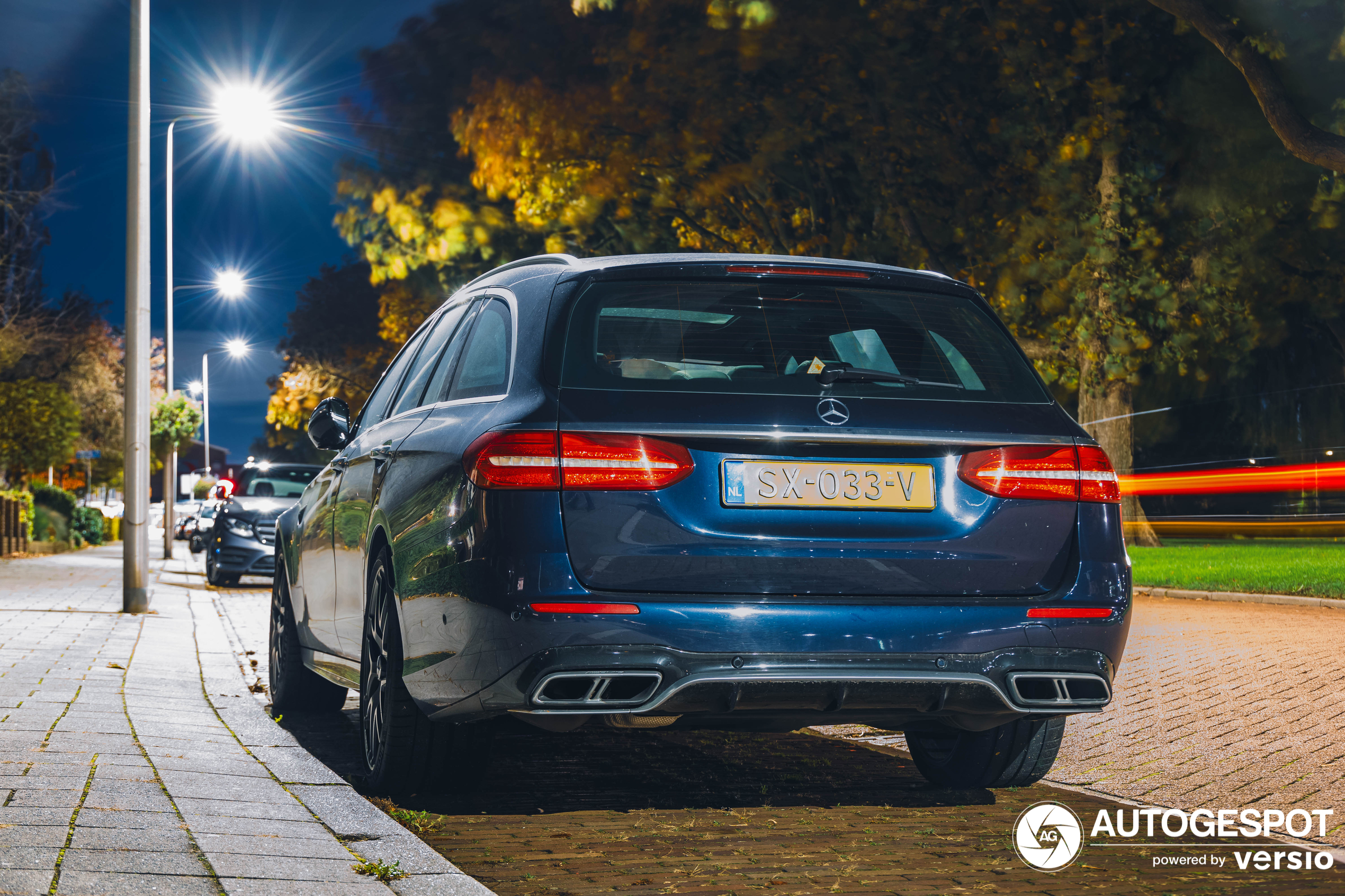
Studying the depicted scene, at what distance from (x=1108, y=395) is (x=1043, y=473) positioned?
66.0ft

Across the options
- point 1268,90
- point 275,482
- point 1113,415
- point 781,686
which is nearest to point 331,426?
point 781,686

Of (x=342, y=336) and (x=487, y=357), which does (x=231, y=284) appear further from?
(x=487, y=357)

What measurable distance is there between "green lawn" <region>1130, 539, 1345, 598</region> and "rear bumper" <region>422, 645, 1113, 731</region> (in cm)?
1196

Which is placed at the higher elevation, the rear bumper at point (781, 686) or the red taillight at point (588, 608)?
the red taillight at point (588, 608)

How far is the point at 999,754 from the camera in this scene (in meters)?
5.68

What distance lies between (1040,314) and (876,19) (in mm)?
5142

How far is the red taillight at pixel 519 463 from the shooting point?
4.46m

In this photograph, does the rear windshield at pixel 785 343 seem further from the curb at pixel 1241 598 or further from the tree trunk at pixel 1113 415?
the tree trunk at pixel 1113 415

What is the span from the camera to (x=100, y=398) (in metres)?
43.7

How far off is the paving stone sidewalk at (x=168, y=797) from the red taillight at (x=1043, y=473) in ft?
6.25

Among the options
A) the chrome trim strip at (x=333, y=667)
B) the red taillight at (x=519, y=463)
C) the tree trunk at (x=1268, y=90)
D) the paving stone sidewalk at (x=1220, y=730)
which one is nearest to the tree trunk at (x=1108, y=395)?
the tree trunk at (x=1268, y=90)

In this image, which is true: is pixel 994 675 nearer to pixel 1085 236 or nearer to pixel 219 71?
pixel 1085 236

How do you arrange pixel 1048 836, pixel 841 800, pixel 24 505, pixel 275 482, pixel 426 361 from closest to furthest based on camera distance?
1. pixel 1048 836
2. pixel 841 800
3. pixel 426 361
4. pixel 275 482
5. pixel 24 505

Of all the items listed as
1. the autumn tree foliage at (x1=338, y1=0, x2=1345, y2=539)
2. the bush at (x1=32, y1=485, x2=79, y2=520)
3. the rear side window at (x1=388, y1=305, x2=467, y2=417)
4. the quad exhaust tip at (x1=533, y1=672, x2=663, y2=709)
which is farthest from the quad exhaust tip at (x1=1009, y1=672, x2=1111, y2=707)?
the bush at (x1=32, y1=485, x2=79, y2=520)
